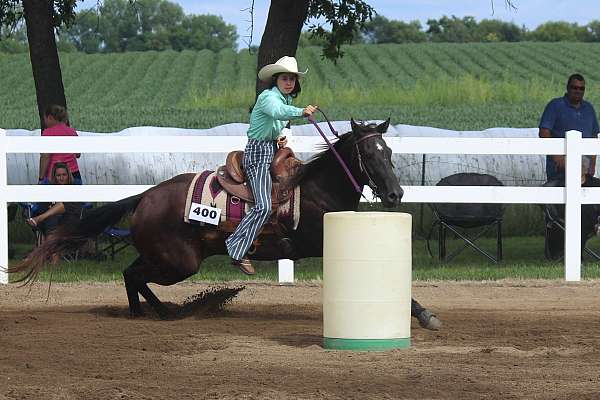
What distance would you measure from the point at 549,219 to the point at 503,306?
13.8 ft

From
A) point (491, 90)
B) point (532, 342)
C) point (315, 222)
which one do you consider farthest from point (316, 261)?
point (491, 90)

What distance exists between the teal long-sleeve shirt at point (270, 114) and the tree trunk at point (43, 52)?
Result: 818cm

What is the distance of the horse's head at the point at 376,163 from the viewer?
9461 mm

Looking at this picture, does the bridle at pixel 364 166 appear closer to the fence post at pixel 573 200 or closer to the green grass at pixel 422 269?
the green grass at pixel 422 269

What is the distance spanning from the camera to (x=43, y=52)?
1748cm

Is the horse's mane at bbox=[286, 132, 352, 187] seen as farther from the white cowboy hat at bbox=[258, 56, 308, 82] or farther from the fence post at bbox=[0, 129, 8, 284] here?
the fence post at bbox=[0, 129, 8, 284]

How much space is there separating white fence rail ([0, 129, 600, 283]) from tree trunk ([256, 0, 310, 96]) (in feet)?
9.32

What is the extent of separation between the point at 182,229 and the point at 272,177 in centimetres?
85

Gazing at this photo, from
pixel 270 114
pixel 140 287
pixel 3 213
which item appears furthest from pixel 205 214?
pixel 3 213

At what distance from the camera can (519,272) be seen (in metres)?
14.2

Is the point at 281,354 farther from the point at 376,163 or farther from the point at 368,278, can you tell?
the point at 376,163

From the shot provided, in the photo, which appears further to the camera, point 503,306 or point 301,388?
point 503,306

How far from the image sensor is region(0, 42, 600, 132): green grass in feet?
128

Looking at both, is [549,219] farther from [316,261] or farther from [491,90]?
[491,90]
